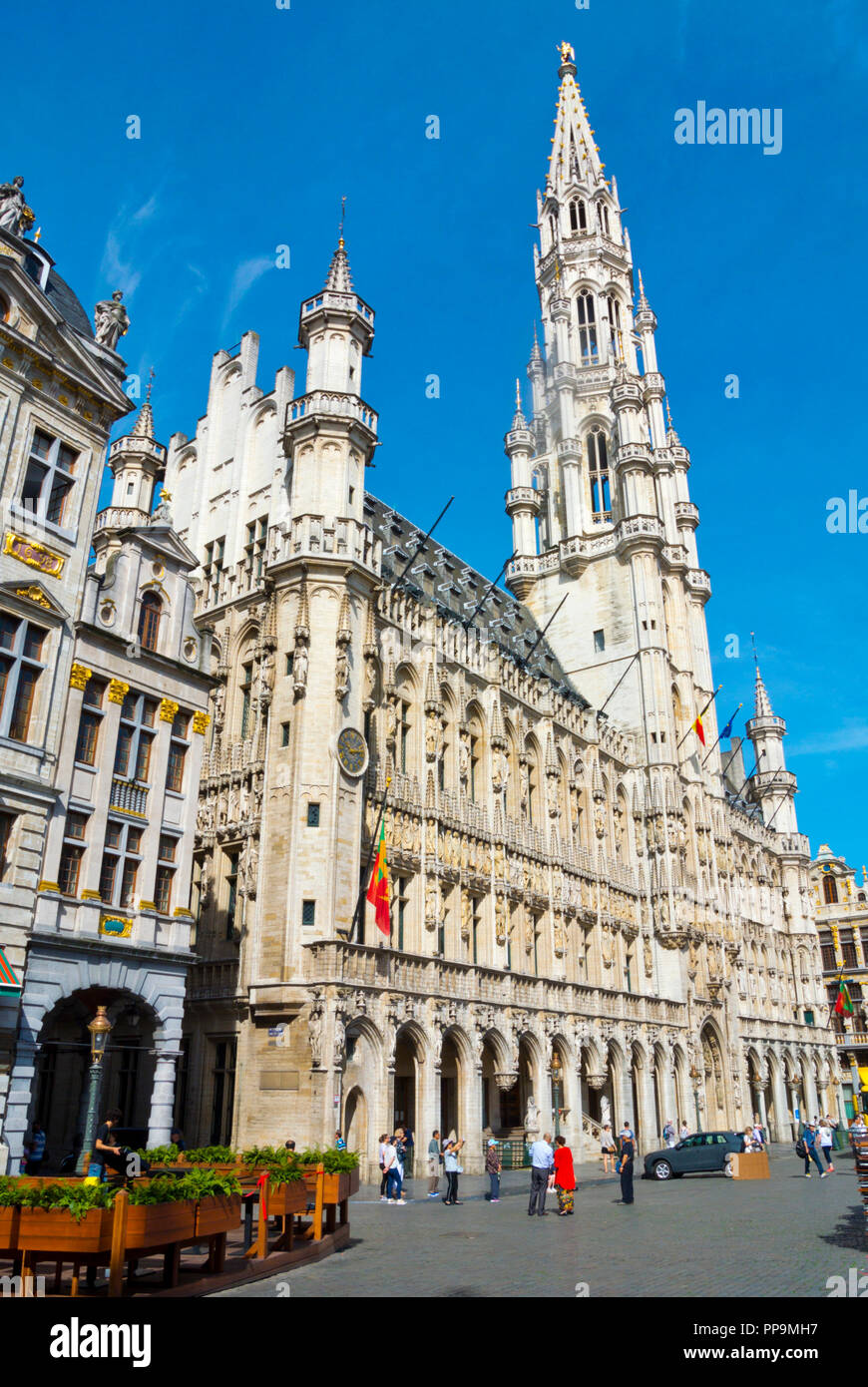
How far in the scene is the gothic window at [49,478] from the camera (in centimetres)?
2469

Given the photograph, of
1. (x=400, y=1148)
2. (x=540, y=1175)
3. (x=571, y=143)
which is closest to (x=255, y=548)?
(x=400, y=1148)

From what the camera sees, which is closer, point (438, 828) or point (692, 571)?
point (438, 828)

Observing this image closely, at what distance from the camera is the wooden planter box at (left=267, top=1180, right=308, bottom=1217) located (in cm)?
1401

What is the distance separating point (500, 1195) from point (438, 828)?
14.4 m

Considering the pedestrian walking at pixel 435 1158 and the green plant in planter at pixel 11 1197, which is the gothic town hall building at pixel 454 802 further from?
the green plant in planter at pixel 11 1197

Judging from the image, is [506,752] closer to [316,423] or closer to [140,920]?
[316,423]

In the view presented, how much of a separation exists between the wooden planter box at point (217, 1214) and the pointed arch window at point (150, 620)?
1722 centimetres

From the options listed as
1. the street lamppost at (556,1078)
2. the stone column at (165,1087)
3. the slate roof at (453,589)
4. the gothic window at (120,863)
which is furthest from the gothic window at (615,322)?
the stone column at (165,1087)

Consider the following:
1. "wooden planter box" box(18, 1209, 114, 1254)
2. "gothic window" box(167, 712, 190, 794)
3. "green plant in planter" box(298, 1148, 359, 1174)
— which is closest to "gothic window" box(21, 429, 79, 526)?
"gothic window" box(167, 712, 190, 794)

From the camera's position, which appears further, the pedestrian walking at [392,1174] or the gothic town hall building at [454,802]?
the gothic town hall building at [454,802]

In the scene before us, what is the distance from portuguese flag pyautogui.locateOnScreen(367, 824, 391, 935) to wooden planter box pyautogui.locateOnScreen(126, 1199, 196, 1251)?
2035 cm

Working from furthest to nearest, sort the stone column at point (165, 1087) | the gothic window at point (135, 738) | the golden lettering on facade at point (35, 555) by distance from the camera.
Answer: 1. the gothic window at point (135, 738)
2. the stone column at point (165, 1087)
3. the golden lettering on facade at point (35, 555)

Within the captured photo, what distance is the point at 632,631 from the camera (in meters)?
63.1

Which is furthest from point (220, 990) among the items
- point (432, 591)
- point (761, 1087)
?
point (761, 1087)
